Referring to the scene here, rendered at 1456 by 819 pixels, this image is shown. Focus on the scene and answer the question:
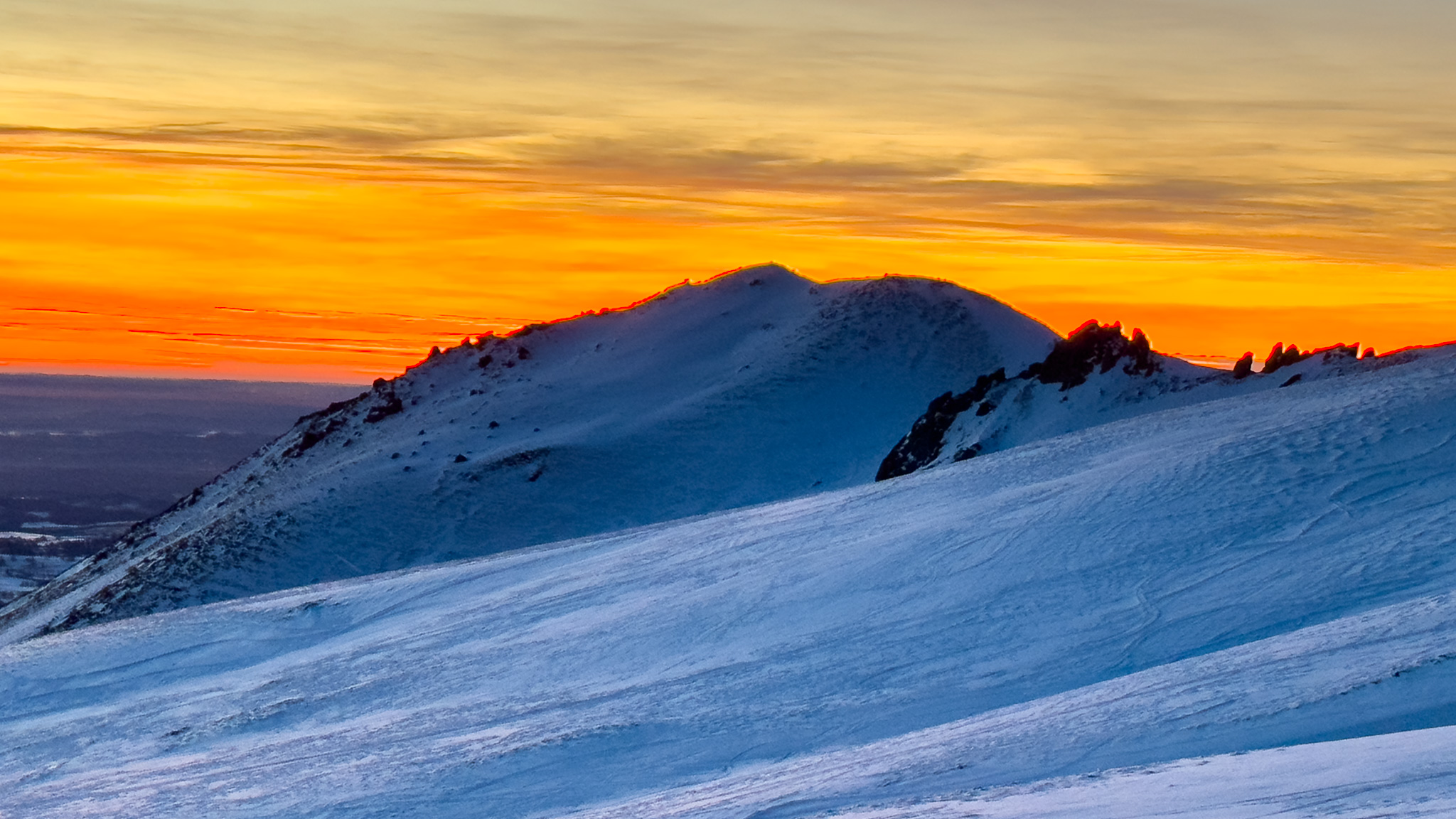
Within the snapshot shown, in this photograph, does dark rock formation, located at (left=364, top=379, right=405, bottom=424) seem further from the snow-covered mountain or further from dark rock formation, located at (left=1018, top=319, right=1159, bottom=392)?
dark rock formation, located at (left=1018, top=319, right=1159, bottom=392)

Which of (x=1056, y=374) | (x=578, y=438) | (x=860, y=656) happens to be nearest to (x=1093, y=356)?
A: (x=1056, y=374)

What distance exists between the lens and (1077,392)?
4034 cm

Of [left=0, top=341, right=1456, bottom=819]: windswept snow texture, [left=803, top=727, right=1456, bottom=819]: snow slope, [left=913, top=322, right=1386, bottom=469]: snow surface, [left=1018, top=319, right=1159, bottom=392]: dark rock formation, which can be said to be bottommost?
[left=803, top=727, right=1456, bottom=819]: snow slope

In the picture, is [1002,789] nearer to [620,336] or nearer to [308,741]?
[308,741]

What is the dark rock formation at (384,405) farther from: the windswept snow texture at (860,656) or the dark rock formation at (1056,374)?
the windswept snow texture at (860,656)

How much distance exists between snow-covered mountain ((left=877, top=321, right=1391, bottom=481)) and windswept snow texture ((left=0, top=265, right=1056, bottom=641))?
4.39 metres

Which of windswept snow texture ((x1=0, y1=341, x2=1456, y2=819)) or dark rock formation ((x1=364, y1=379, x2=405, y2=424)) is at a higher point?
dark rock formation ((x1=364, y1=379, x2=405, y2=424))

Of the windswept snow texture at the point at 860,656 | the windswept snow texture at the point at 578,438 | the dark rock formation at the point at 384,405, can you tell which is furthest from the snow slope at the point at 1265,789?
the dark rock formation at the point at 384,405

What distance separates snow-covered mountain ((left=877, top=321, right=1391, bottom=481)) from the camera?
37.6 m

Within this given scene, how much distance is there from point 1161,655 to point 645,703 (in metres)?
4.70

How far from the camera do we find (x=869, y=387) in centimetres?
5312

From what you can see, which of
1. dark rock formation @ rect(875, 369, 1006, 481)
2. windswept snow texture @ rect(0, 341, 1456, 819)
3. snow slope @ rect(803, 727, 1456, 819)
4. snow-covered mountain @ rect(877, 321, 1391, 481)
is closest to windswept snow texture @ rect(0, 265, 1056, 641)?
dark rock formation @ rect(875, 369, 1006, 481)

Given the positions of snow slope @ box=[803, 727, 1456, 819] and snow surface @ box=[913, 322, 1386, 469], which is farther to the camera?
snow surface @ box=[913, 322, 1386, 469]

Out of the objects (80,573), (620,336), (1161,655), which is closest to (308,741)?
(1161,655)
